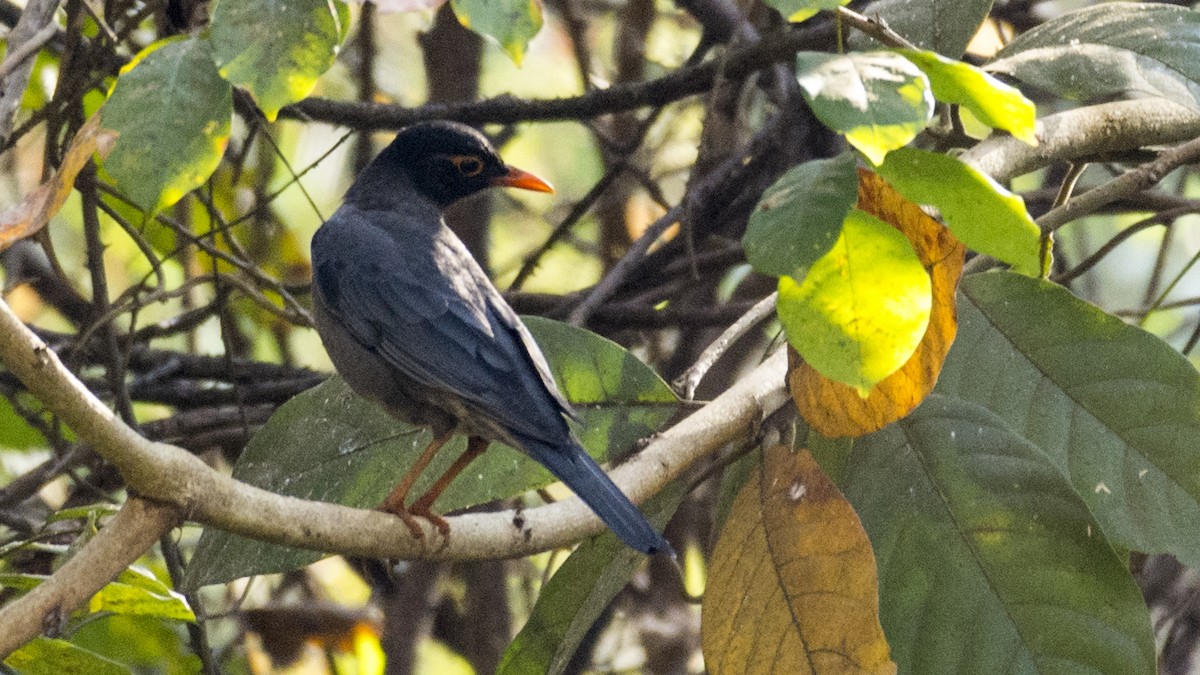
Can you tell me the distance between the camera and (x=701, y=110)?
641cm

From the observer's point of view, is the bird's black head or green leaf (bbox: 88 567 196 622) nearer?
green leaf (bbox: 88 567 196 622)

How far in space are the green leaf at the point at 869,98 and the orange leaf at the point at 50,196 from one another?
130 centimetres

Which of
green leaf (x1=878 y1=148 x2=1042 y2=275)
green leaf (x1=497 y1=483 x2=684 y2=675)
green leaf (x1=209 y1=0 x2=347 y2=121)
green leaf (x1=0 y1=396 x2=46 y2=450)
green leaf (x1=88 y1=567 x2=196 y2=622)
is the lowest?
green leaf (x1=0 y1=396 x2=46 y2=450)

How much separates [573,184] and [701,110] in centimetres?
138

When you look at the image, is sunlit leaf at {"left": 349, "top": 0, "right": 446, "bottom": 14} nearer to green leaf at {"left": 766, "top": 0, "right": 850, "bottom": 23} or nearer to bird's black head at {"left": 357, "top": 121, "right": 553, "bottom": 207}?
green leaf at {"left": 766, "top": 0, "right": 850, "bottom": 23}

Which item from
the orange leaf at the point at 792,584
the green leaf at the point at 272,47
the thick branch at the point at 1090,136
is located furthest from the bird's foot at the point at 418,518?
the thick branch at the point at 1090,136

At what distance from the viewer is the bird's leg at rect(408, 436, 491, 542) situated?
117 inches

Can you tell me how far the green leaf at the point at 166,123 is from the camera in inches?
97.1

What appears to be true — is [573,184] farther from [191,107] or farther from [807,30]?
[191,107]

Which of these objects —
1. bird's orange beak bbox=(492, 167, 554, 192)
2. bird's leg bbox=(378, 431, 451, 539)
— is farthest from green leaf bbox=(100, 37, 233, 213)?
bird's orange beak bbox=(492, 167, 554, 192)

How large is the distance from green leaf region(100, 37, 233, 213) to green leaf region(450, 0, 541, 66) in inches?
20.2

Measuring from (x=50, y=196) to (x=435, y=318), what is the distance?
1.22m

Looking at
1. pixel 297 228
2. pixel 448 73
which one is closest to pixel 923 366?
pixel 448 73

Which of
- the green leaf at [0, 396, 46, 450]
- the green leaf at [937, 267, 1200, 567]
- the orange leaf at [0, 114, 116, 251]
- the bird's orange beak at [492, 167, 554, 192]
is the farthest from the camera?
the green leaf at [0, 396, 46, 450]
